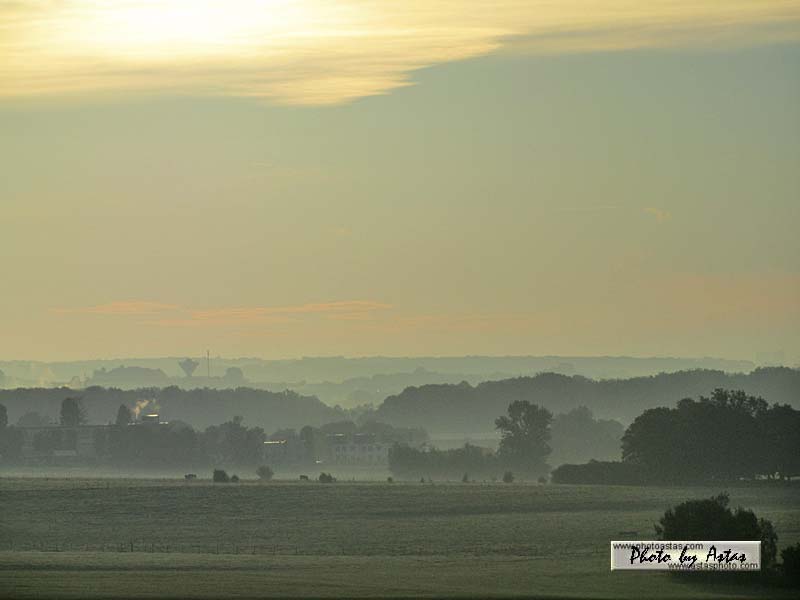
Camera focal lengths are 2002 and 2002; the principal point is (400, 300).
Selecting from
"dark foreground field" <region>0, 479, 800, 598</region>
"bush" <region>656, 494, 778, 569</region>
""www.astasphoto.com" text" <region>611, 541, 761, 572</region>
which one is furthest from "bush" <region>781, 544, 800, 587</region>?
"dark foreground field" <region>0, 479, 800, 598</region>

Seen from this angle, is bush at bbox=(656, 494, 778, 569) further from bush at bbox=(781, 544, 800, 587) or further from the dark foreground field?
the dark foreground field

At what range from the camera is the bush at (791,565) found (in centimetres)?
11719

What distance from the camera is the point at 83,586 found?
4508 inches

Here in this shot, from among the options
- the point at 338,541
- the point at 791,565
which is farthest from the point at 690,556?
the point at 338,541

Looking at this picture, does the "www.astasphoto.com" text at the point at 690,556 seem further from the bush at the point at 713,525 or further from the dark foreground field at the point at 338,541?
the dark foreground field at the point at 338,541

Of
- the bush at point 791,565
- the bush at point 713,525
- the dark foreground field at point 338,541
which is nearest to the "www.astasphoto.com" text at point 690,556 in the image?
the bush at point 713,525

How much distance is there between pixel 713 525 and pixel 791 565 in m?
13.2

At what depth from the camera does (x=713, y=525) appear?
433ft

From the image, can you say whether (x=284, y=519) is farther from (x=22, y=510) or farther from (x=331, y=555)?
(x=331, y=555)

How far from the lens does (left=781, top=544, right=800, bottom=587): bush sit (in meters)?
117

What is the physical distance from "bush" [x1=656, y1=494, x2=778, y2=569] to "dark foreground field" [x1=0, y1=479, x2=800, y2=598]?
5396mm

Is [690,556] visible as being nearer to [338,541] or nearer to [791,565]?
[791,565]

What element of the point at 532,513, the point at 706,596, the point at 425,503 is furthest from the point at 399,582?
the point at 425,503

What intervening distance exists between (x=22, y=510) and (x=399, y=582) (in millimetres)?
75039
